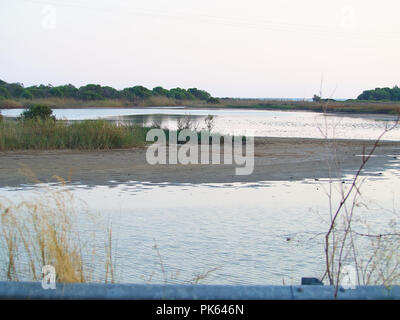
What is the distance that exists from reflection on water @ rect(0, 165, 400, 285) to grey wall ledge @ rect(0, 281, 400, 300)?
3110 mm

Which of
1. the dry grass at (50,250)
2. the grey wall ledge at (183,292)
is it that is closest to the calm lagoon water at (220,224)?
the dry grass at (50,250)

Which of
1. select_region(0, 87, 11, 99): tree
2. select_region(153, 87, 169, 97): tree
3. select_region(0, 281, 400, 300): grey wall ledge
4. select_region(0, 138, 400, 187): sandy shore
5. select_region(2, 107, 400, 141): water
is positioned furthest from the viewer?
select_region(153, 87, 169, 97): tree

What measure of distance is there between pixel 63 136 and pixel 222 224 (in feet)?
38.7

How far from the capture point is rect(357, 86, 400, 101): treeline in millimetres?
87381

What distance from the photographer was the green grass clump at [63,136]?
1870 centimetres

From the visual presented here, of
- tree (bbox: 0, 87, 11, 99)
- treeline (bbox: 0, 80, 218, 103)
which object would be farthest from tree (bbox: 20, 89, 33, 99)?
tree (bbox: 0, 87, 11, 99)

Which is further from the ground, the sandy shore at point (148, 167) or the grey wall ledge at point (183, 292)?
the grey wall ledge at point (183, 292)

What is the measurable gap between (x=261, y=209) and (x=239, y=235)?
200 cm

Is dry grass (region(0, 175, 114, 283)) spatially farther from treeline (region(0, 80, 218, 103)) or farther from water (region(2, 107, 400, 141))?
treeline (region(0, 80, 218, 103))

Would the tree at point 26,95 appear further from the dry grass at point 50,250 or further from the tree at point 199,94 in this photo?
the dry grass at point 50,250

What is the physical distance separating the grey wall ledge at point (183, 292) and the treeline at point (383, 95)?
3503 inches

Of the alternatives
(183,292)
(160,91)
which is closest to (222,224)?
(183,292)
